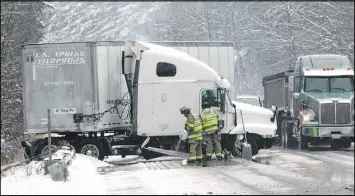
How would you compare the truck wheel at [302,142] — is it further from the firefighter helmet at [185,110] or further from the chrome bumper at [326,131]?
the firefighter helmet at [185,110]

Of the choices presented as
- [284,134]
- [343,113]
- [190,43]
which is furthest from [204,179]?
[284,134]

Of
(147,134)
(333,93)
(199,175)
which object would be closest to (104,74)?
(147,134)

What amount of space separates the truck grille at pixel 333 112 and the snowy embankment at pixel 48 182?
792 centimetres

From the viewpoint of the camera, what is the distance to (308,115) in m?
20.0

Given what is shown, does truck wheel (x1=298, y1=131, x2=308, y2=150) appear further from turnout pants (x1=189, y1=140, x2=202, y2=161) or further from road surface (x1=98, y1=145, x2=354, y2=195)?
turnout pants (x1=189, y1=140, x2=202, y2=161)

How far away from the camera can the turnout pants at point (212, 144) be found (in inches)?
618

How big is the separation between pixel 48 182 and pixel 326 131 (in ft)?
32.1

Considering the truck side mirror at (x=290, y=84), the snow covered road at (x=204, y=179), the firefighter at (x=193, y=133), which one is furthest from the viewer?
the truck side mirror at (x=290, y=84)

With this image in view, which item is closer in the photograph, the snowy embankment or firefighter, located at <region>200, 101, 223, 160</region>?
the snowy embankment

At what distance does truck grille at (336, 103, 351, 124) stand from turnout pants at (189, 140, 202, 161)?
13.8 ft

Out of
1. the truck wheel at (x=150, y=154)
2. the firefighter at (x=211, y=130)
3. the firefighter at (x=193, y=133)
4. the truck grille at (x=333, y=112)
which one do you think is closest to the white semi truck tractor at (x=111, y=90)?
the truck wheel at (x=150, y=154)

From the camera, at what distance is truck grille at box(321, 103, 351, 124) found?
18217mm

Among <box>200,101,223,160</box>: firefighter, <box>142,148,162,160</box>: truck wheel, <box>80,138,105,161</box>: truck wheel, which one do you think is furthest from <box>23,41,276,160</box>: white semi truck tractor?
<box>200,101,223,160</box>: firefighter

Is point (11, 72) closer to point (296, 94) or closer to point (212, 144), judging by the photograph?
point (212, 144)
